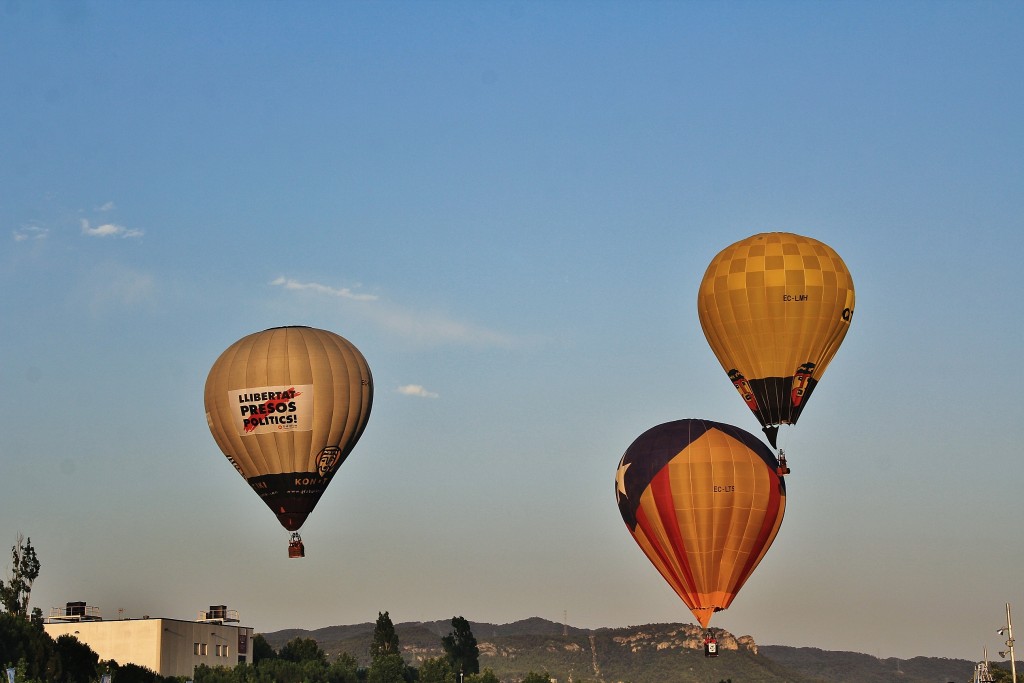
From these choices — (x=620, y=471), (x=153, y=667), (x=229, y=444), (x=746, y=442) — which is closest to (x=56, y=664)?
(x=153, y=667)

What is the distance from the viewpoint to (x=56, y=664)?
104 m

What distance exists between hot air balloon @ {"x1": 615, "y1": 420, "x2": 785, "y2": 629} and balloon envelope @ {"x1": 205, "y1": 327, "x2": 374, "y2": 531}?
49.7 feet

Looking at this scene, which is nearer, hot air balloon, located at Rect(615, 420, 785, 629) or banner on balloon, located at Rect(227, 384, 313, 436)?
banner on balloon, located at Rect(227, 384, 313, 436)

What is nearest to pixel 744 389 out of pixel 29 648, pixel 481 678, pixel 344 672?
pixel 29 648

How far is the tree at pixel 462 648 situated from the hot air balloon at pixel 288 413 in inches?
4526

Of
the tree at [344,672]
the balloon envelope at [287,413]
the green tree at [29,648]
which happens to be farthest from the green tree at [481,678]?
the balloon envelope at [287,413]

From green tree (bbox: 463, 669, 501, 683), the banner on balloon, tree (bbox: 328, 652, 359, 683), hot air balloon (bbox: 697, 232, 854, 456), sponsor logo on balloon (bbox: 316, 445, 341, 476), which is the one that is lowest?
green tree (bbox: 463, 669, 501, 683)

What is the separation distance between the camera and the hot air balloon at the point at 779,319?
2569 inches

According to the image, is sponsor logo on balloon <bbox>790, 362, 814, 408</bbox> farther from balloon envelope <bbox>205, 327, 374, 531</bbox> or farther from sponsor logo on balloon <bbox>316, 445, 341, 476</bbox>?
sponsor logo on balloon <bbox>316, 445, 341, 476</bbox>

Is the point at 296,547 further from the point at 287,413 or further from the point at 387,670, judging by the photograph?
the point at 387,670

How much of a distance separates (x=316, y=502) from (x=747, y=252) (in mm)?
23608

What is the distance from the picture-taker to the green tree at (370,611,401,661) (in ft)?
589

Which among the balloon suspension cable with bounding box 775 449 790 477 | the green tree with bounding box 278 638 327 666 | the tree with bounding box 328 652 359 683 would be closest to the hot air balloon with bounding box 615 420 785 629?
the balloon suspension cable with bounding box 775 449 790 477

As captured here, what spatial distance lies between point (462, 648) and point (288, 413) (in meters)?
120
